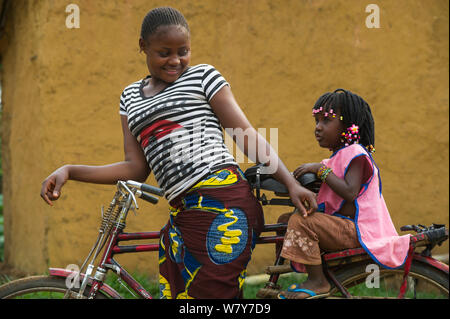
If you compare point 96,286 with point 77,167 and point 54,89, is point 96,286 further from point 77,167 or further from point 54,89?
point 54,89

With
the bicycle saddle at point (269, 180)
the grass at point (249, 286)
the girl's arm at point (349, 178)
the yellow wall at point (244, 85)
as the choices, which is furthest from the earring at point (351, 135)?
the yellow wall at point (244, 85)

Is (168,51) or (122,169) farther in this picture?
(122,169)

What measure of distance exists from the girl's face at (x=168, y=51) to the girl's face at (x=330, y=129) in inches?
26.1

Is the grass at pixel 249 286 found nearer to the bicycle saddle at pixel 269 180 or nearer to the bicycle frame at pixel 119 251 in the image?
the bicycle frame at pixel 119 251

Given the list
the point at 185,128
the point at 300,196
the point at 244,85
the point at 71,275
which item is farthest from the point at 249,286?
the point at 185,128

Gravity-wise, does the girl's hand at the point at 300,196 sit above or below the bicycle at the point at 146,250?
above

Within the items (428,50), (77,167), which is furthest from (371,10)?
(77,167)

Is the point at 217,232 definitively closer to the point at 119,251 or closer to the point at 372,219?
the point at 119,251

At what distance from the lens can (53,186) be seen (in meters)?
1.98

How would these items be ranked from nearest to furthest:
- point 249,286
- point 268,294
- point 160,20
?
point 160,20, point 268,294, point 249,286

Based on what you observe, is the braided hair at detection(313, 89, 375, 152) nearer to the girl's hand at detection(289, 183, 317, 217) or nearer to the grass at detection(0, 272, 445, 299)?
the girl's hand at detection(289, 183, 317, 217)

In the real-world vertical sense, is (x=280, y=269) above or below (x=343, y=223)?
below

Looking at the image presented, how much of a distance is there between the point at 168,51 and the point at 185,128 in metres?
0.29

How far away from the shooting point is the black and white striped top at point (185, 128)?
6.06 feet
